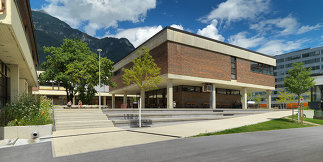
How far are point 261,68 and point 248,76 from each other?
532 cm

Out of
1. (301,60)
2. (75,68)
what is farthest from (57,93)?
(301,60)

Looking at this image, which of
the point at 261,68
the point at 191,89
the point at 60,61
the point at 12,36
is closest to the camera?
the point at 12,36

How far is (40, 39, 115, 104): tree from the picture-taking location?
2923 cm

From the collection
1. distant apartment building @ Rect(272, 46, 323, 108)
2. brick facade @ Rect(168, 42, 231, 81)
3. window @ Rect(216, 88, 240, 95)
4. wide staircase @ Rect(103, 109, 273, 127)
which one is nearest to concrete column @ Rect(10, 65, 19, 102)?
wide staircase @ Rect(103, 109, 273, 127)

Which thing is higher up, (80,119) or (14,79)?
(14,79)

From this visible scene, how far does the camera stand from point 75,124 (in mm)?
15750

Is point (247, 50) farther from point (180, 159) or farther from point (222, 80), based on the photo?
point (180, 159)

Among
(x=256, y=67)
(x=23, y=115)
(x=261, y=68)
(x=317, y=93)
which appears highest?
(x=256, y=67)

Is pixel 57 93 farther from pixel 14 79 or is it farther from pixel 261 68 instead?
pixel 261 68

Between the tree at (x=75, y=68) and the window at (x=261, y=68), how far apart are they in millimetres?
28292

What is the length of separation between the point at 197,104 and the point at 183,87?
4505 mm

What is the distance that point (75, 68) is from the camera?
30.1 m

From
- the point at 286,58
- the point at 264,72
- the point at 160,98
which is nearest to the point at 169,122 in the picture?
the point at 160,98

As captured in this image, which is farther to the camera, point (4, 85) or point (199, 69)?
point (199, 69)
